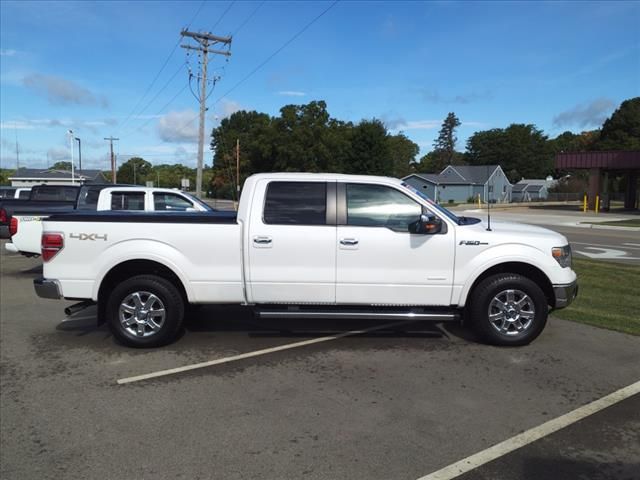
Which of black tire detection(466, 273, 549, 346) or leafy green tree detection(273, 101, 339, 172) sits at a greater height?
leafy green tree detection(273, 101, 339, 172)

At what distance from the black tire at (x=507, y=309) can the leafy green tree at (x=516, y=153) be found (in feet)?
371

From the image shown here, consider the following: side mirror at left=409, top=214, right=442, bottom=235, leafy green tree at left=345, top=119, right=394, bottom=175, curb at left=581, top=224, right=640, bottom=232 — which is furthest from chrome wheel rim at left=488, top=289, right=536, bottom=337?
leafy green tree at left=345, top=119, right=394, bottom=175

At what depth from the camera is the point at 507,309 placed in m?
5.79

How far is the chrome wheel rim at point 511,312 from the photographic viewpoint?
18.9ft

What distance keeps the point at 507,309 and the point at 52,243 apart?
16.5 feet

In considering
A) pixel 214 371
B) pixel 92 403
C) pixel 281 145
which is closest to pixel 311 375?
pixel 214 371

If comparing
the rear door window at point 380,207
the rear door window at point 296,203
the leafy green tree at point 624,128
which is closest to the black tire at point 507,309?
the rear door window at point 380,207

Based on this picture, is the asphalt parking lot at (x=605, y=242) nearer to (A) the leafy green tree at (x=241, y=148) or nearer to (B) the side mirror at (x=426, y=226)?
(B) the side mirror at (x=426, y=226)

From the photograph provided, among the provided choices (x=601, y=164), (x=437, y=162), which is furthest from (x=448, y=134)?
(x=601, y=164)

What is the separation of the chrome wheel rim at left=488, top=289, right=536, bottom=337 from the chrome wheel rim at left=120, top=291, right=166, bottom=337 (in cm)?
367

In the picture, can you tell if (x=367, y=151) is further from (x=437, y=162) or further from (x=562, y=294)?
(x=562, y=294)

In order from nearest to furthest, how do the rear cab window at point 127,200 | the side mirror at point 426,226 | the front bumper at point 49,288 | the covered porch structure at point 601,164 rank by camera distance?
the side mirror at point 426,226 < the front bumper at point 49,288 < the rear cab window at point 127,200 < the covered porch structure at point 601,164

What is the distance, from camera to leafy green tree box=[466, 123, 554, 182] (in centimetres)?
11275

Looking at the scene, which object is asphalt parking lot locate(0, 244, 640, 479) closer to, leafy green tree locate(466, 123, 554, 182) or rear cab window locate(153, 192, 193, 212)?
rear cab window locate(153, 192, 193, 212)
